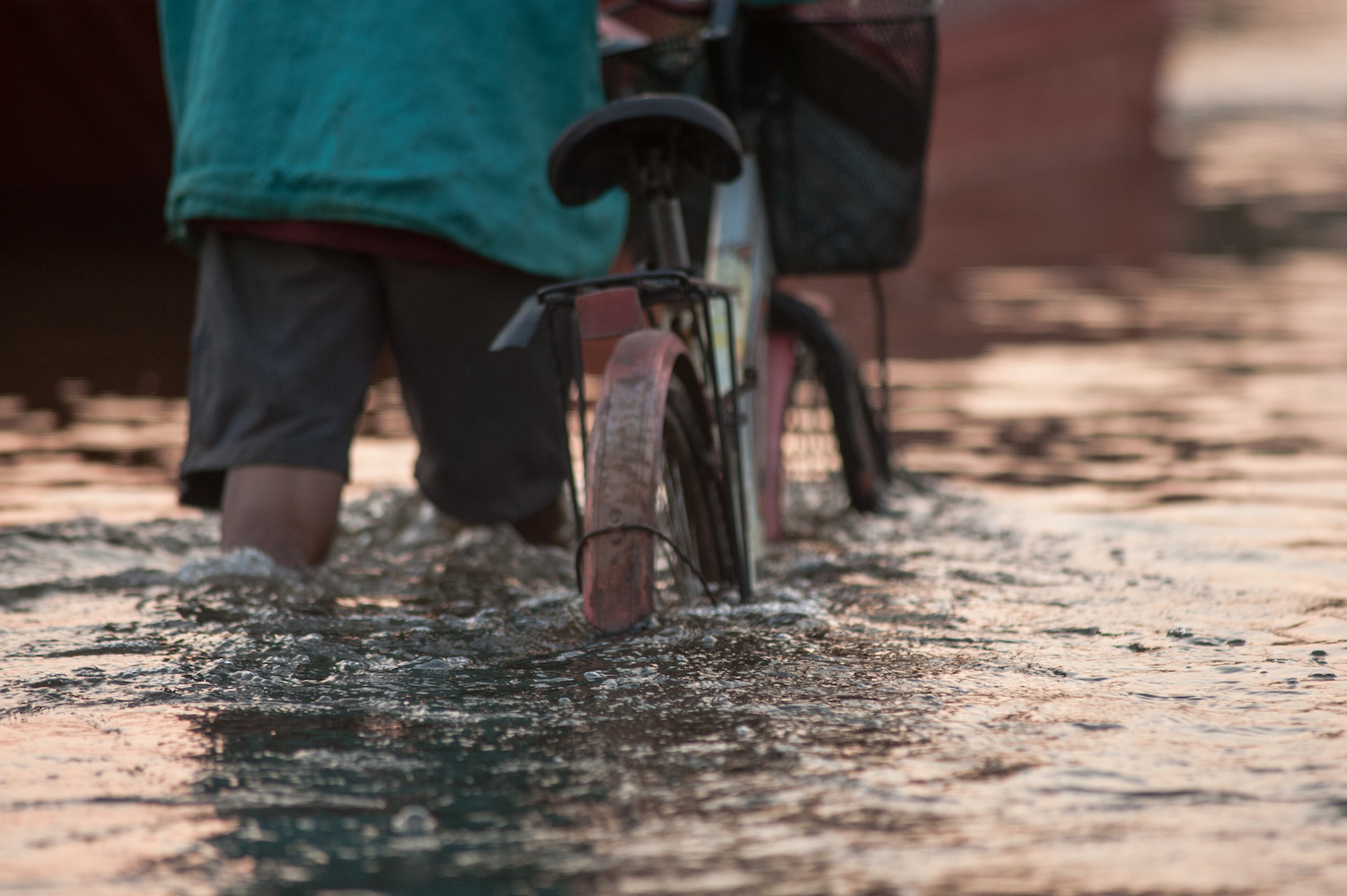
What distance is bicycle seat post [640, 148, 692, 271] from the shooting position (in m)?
2.80

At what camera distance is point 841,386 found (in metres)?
4.19

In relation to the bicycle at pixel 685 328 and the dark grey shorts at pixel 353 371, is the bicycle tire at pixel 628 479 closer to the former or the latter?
A: the bicycle at pixel 685 328

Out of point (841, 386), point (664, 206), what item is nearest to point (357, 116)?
point (664, 206)

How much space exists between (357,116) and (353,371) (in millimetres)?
459

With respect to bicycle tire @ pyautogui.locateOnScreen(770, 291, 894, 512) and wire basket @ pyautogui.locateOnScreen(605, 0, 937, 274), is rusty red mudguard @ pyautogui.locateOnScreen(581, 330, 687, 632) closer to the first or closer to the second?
wire basket @ pyautogui.locateOnScreen(605, 0, 937, 274)

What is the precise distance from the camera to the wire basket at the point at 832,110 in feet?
12.2

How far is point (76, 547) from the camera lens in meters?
3.80

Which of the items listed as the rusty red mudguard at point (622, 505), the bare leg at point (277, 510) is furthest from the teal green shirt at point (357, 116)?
the rusty red mudguard at point (622, 505)

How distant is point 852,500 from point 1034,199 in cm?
1107

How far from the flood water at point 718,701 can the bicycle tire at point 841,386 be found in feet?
0.33

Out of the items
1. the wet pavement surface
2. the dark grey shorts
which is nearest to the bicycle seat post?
the dark grey shorts

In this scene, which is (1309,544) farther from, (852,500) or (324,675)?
(324,675)

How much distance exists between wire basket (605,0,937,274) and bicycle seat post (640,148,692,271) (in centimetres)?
89

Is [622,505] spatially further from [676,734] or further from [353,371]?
[353,371]
